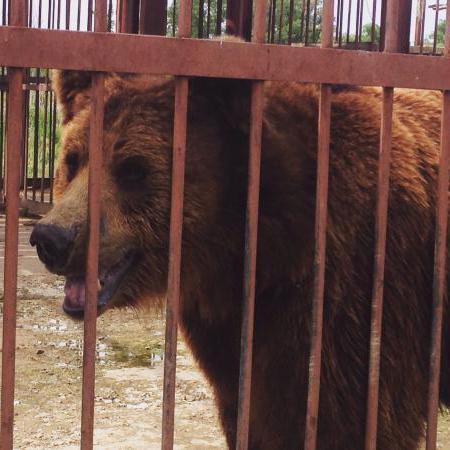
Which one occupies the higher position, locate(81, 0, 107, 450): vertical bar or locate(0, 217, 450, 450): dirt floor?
locate(81, 0, 107, 450): vertical bar

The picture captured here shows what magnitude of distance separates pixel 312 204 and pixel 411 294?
47 centimetres

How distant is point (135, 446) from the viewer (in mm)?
4285

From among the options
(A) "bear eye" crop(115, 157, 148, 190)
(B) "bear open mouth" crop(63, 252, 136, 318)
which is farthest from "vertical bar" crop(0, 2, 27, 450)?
(A) "bear eye" crop(115, 157, 148, 190)

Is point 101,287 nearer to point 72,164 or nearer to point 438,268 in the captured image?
point 72,164

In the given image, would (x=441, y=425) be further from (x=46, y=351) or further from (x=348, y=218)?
(x=46, y=351)

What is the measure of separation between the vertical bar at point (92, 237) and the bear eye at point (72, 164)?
0.91 metres

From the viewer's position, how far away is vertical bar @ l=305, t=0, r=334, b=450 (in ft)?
8.11

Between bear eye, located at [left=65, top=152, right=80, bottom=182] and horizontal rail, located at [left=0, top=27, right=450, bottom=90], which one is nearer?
horizontal rail, located at [left=0, top=27, right=450, bottom=90]

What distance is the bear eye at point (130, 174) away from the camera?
2.97 metres

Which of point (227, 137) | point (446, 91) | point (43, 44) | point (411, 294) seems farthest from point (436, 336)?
point (43, 44)

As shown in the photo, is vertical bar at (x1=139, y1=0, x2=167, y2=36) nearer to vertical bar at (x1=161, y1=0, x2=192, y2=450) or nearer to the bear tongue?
the bear tongue

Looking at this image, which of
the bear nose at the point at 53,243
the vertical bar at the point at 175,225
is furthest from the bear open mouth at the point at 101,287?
the vertical bar at the point at 175,225

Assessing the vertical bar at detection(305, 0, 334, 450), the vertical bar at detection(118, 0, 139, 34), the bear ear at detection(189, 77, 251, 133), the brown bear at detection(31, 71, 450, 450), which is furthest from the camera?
the vertical bar at detection(118, 0, 139, 34)

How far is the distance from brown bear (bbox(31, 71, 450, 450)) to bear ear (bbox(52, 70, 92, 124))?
0.03m
